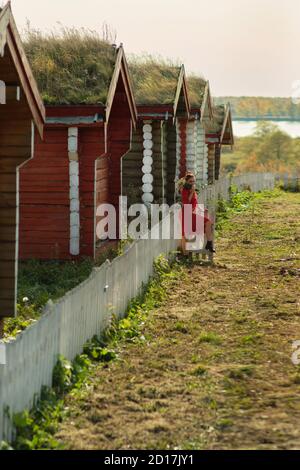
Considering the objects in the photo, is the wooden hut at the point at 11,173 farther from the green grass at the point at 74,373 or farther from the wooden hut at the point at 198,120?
the wooden hut at the point at 198,120

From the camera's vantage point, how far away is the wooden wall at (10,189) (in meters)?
9.93

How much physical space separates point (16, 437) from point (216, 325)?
4945 mm

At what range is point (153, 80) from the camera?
2361 cm

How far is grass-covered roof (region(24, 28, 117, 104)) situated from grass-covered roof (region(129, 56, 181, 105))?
5586mm

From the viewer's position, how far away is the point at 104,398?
8.16 m

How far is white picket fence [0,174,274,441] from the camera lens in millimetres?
6770

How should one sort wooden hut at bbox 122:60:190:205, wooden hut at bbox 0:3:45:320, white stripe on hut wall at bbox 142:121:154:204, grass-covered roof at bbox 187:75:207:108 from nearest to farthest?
1. wooden hut at bbox 0:3:45:320
2. wooden hut at bbox 122:60:190:205
3. white stripe on hut wall at bbox 142:121:154:204
4. grass-covered roof at bbox 187:75:207:108

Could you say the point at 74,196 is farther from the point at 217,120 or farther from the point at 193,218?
the point at 217,120

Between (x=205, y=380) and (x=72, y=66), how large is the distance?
8.70 m

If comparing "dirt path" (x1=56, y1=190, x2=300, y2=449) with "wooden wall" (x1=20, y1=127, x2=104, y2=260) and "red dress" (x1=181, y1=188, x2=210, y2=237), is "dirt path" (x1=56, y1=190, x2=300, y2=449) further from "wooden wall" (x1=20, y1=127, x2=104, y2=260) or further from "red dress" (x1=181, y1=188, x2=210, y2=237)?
"red dress" (x1=181, y1=188, x2=210, y2=237)

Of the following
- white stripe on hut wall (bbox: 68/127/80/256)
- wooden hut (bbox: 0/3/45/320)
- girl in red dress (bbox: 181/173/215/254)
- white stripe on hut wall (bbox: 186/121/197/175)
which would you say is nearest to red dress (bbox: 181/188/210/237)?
girl in red dress (bbox: 181/173/215/254)

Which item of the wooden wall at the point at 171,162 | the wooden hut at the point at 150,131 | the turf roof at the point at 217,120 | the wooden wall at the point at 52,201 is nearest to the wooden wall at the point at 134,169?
the wooden hut at the point at 150,131

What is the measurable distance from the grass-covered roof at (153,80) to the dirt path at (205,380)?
9036 mm

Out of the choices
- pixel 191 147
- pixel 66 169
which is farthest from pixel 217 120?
pixel 66 169
